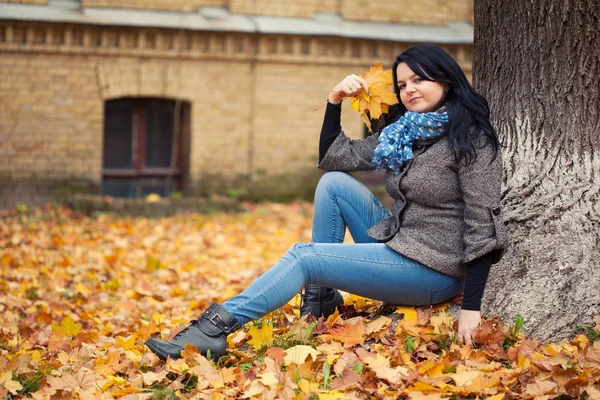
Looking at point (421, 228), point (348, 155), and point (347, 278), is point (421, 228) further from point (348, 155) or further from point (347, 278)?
point (348, 155)

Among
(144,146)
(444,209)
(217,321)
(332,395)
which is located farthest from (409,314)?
(144,146)

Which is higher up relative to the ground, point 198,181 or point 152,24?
point 152,24

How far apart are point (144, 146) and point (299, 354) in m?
7.33

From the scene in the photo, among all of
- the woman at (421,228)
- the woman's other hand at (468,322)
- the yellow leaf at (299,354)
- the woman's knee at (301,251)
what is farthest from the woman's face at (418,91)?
the yellow leaf at (299,354)

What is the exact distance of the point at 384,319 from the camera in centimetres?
356

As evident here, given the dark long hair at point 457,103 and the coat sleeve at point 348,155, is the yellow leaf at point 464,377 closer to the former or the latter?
the dark long hair at point 457,103

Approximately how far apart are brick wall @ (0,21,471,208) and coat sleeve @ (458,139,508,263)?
23.0ft

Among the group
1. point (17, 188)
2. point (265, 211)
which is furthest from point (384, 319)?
point (17, 188)

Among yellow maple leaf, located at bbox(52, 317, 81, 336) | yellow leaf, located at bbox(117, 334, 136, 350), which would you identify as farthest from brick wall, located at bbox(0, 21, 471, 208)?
yellow leaf, located at bbox(117, 334, 136, 350)

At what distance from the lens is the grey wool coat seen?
323 centimetres

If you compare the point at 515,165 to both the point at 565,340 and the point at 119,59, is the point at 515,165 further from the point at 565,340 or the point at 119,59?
the point at 119,59

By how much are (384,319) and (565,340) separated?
794mm

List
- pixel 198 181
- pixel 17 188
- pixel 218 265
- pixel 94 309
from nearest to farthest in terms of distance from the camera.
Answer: pixel 94 309, pixel 218 265, pixel 17 188, pixel 198 181

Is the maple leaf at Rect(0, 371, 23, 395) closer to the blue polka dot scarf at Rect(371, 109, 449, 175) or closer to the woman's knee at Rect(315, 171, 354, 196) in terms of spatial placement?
the woman's knee at Rect(315, 171, 354, 196)
